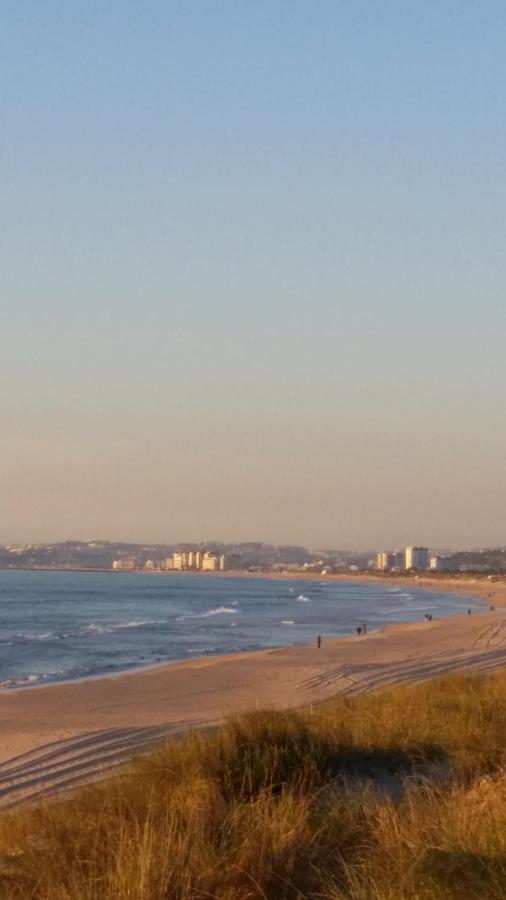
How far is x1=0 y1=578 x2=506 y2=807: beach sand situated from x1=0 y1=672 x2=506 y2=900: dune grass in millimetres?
3427

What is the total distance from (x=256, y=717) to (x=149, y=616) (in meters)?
55.5

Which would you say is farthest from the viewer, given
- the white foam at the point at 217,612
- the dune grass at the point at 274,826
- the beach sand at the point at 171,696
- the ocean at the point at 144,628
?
the white foam at the point at 217,612

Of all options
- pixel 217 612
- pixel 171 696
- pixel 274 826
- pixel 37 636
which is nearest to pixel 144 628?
pixel 37 636

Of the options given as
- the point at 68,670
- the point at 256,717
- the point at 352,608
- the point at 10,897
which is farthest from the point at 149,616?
the point at 10,897

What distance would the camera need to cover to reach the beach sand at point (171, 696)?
13430mm

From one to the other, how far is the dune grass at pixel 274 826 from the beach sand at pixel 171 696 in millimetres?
3427

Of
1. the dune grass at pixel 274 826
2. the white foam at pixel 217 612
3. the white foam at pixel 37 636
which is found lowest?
the white foam at pixel 37 636

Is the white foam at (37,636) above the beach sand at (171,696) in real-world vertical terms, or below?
below

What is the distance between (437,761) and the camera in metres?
9.16

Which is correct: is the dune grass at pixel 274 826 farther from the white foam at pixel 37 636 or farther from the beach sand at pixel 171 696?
the white foam at pixel 37 636

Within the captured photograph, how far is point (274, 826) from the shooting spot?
573 cm

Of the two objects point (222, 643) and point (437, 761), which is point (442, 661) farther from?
point (437, 761)

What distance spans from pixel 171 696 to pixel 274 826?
19.4 metres

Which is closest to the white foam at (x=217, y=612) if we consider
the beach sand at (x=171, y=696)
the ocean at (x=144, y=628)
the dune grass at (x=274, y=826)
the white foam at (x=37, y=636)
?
the ocean at (x=144, y=628)
